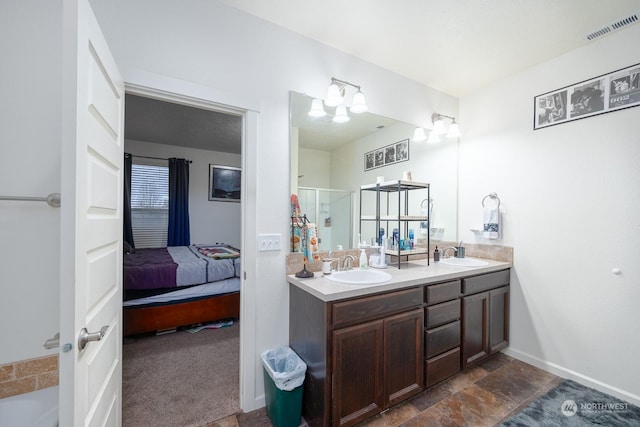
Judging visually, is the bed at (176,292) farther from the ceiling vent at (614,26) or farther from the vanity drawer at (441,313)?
the ceiling vent at (614,26)

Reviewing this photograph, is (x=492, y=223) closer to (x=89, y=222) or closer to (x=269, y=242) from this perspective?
(x=269, y=242)

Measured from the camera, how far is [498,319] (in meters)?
2.38

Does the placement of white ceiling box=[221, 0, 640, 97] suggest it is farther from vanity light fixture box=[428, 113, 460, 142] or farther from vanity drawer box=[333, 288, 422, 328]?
vanity drawer box=[333, 288, 422, 328]

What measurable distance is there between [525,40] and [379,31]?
1.15 m

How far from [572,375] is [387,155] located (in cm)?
234

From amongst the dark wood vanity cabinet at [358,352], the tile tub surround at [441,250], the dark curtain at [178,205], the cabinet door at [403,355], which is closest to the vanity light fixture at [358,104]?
the tile tub surround at [441,250]

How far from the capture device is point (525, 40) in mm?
2010

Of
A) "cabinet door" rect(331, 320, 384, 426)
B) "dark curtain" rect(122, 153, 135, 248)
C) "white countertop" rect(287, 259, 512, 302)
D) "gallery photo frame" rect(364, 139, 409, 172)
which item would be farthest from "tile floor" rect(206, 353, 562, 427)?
"dark curtain" rect(122, 153, 135, 248)

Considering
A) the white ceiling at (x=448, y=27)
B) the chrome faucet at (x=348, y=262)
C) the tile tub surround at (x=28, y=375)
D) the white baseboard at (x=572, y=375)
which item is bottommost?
the white baseboard at (x=572, y=375)

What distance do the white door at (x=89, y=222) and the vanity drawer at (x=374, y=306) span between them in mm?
1064

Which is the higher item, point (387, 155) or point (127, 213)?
point (387, 155)

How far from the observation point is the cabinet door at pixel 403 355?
1.65m

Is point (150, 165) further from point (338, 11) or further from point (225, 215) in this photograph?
point (338, 11)

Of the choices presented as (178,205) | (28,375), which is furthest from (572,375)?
(178,205)
